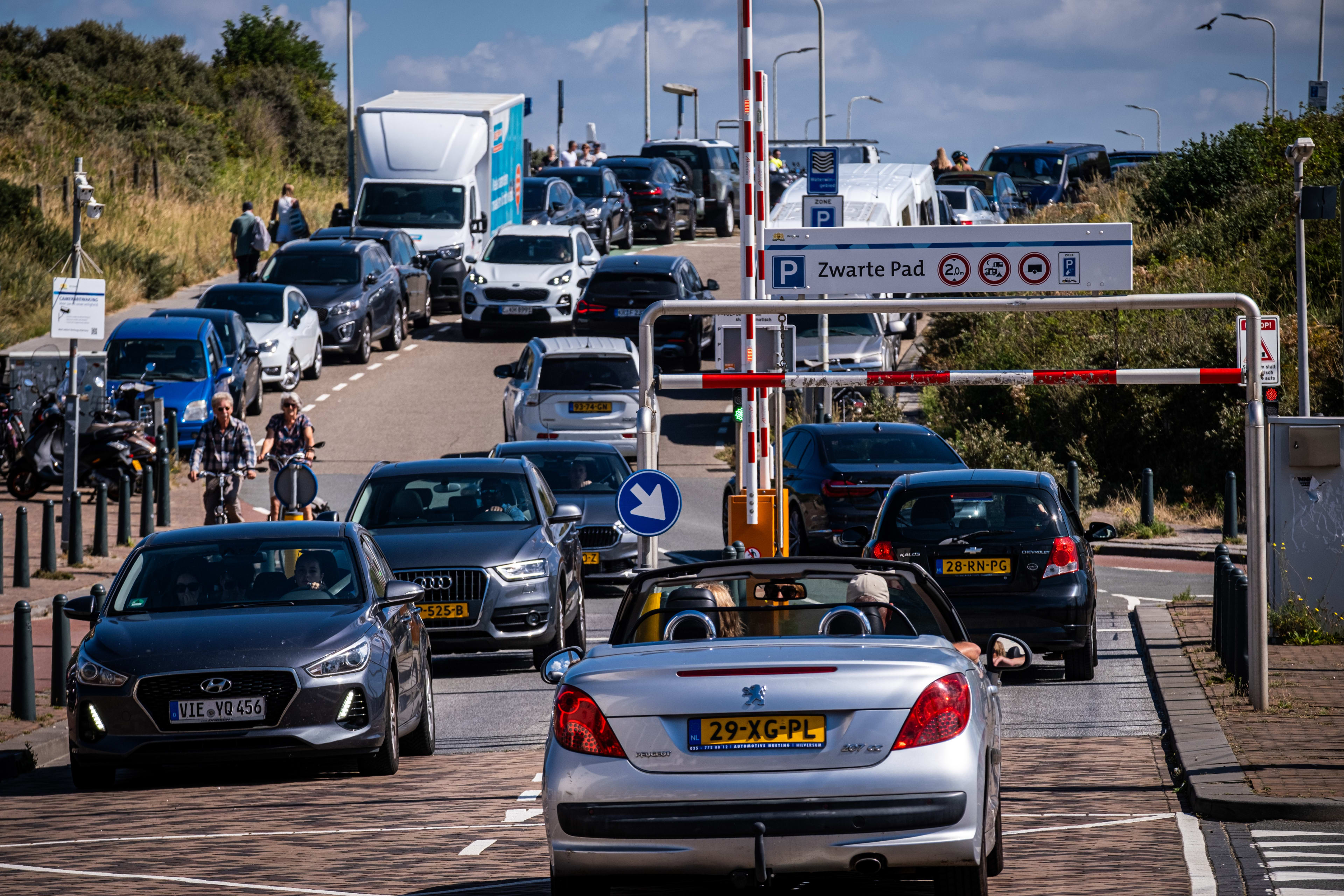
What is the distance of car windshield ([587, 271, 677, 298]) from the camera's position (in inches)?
1320

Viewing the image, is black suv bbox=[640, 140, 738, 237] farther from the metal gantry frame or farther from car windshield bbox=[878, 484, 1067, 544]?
the metal gantry frame

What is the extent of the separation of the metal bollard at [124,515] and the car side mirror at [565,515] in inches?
333

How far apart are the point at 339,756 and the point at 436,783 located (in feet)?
1.82

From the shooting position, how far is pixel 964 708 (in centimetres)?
639

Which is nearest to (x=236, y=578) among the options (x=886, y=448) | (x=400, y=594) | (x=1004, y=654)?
(x=400, y=594)

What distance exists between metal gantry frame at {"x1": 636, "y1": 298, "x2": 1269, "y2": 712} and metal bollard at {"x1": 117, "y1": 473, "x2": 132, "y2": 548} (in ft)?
34.8

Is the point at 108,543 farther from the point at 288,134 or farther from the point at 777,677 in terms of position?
the point at 288,134

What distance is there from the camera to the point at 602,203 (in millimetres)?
48500

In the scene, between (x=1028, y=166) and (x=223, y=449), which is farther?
(x=1028, y=166)

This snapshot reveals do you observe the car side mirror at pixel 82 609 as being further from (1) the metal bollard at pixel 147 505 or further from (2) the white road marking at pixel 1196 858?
(1) the metal bollard at pixel 147 505

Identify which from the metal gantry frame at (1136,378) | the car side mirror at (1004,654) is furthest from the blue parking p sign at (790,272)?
the car side mirror at (1004,654)

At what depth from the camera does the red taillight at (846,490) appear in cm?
1964

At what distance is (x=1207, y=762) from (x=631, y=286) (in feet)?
79.9

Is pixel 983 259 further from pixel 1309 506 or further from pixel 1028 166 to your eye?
pixel 1028 166
